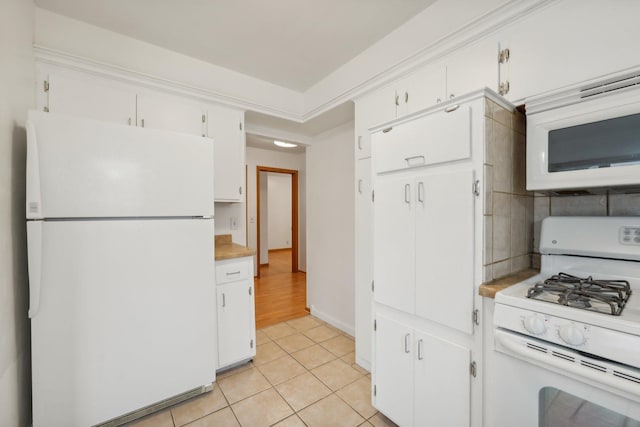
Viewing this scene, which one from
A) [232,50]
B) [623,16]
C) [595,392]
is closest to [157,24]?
[232,50]

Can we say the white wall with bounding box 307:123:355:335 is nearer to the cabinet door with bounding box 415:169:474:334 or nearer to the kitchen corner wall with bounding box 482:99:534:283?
the cabinet door with bounding box 415:169:474:334

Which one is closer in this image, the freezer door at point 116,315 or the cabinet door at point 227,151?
the freezer door at point 116,315

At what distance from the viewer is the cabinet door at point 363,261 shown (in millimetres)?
2191

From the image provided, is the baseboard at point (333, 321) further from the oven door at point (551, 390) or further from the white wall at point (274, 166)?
the white wall at point (274, 166)

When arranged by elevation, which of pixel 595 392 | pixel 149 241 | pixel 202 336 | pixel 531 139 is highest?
pixel 531 139

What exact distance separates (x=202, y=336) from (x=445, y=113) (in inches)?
79.5

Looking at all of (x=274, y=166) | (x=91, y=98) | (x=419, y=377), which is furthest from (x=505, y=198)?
(x=274, y=166)

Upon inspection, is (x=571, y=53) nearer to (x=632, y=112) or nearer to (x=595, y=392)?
(x=632, y=112)

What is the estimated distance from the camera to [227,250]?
223 cm

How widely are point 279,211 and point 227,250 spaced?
607 cm

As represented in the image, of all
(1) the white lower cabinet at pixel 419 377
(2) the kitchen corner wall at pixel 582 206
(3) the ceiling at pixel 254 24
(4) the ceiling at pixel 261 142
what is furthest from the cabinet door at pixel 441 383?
(4) the ceiling at pixel 261 142

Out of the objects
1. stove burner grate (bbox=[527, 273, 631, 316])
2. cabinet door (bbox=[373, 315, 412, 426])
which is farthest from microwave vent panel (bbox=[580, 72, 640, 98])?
cabinet door (bbox=[373, 315, 412, 426])

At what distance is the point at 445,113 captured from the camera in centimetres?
126

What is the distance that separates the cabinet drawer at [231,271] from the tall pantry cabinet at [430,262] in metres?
1.11
